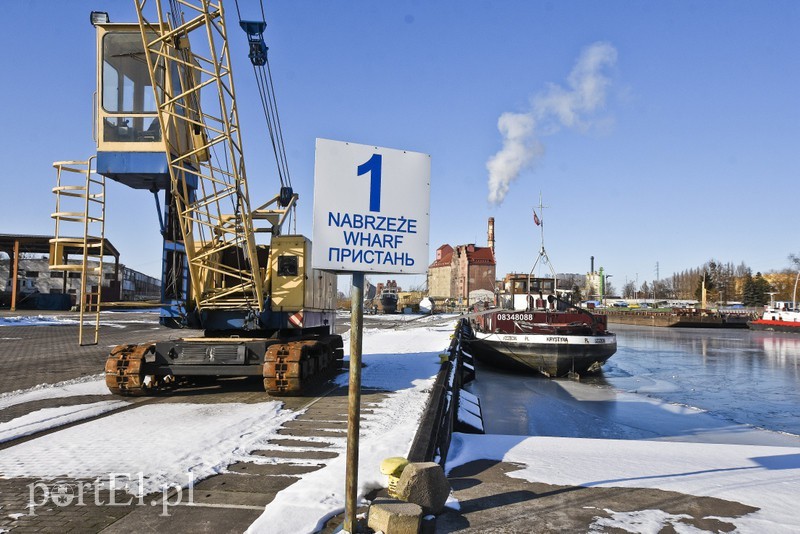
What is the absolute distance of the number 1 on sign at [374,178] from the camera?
360 cm

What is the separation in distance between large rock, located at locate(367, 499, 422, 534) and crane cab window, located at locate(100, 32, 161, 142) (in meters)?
8.80

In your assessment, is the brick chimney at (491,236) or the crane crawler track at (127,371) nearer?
the crane crawler track at (127,371)

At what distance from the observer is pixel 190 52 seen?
10469mm

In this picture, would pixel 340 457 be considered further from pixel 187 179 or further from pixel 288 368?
pixel 187 179

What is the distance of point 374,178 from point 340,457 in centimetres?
297

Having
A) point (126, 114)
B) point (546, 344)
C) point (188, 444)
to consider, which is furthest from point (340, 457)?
point (546, 344)

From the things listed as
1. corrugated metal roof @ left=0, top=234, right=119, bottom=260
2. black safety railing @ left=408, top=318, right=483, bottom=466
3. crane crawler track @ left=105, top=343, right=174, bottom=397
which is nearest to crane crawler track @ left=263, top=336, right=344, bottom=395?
crane crawler track @ left=105, top=343, right=174, bottom=397

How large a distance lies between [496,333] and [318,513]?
17.4m

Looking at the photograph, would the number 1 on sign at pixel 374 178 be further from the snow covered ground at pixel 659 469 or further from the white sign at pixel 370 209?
the snow covered ground at pixel 659 469

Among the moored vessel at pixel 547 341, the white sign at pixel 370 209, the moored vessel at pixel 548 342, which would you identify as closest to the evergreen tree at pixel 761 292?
the moored vessel at pixel 547 341

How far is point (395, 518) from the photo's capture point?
11.1ft

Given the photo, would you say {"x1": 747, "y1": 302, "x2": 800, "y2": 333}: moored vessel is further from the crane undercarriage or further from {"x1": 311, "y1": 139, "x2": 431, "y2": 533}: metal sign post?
{"x1": 311, "y1": 139, "x2": 431, "y2": 533}: metal sign post

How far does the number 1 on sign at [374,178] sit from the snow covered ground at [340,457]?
2190 mm

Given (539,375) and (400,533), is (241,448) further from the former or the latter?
(539,375)
